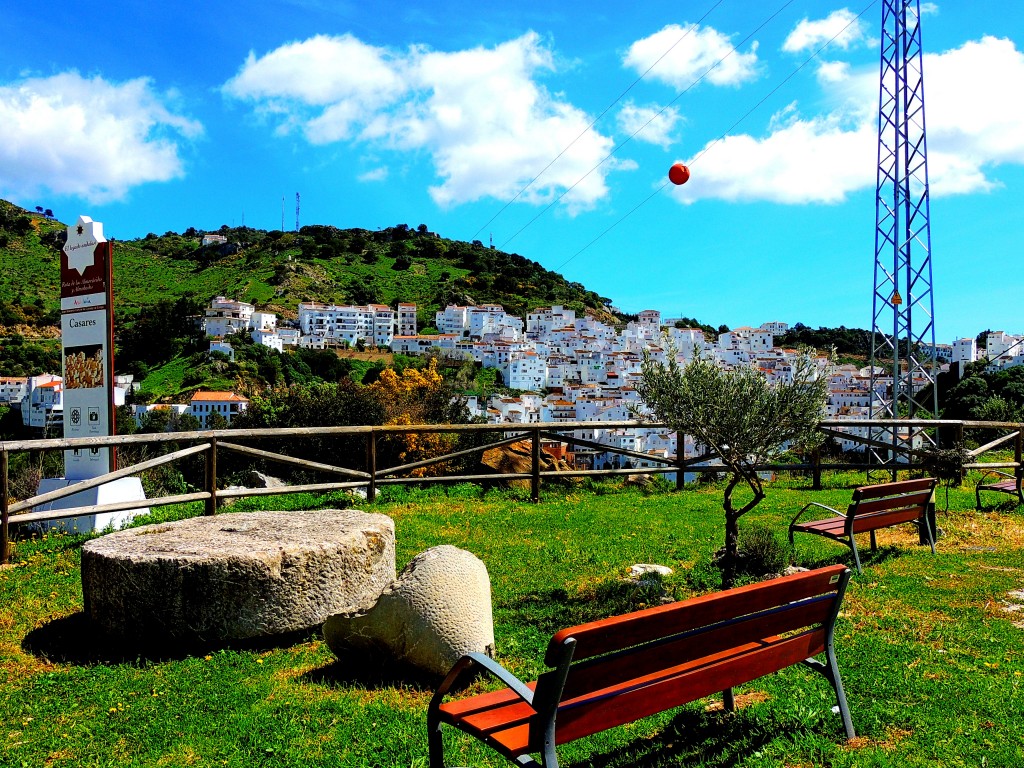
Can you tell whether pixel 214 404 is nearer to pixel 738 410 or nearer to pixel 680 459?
pixel 680 459

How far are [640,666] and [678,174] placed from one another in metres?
8.45

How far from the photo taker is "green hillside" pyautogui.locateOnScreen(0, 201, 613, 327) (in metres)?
99.9

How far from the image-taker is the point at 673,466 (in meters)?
11.7

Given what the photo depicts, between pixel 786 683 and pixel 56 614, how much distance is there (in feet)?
17.0

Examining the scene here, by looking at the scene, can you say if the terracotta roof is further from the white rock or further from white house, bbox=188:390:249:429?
the white rock

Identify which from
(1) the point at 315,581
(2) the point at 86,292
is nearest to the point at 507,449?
(2) the point at 86,292

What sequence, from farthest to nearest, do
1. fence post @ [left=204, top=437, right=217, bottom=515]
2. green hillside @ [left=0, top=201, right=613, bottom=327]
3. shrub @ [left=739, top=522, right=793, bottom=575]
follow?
1. green hillside @ [left=0, top=201, right=613, bottom=327]
2. fence post @ [left=204, top=437, right=217, bottom=515]
3. shrub @ [left=739, top=522, right=793, bottom=575]

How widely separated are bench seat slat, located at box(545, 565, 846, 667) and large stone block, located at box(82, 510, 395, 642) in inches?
84.1

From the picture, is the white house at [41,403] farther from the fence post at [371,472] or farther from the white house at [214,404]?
Answer: the fence post at [371,472]

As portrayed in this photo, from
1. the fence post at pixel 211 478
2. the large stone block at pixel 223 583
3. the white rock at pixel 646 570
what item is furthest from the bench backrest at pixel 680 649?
the fence post at pixel 211 478

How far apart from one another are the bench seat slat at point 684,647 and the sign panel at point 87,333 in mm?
9139

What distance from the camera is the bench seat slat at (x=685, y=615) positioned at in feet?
8.80

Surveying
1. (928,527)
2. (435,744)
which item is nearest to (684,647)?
(435,744)

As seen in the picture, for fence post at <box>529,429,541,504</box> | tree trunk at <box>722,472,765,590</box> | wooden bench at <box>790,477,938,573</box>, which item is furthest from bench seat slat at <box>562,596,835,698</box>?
fence post at <box>529,429,541,504</box>
